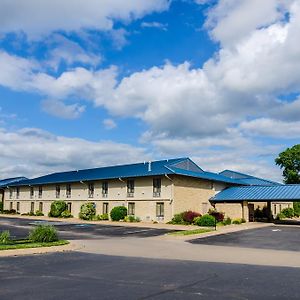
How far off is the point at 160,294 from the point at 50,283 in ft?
9.82

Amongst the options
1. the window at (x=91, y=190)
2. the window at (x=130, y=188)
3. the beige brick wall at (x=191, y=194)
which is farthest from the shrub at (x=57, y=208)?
the beige brick wall at (x=191, y=194)

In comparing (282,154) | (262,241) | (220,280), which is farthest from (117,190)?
(282,154)

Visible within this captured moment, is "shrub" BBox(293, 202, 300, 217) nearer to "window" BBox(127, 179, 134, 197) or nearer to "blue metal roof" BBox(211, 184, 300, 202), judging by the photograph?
"blue metal roof" BBox(211, 184, 300, 202)

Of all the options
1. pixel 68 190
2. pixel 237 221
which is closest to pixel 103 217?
pixel 68 190

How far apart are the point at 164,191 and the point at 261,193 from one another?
1002 cm

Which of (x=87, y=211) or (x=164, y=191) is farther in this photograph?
(x=87, y=211)

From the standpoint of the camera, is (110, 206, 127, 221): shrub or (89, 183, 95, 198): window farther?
(89, 183, 95, 198): window

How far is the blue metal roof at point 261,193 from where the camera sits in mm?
36812

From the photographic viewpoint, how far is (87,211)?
139 ft

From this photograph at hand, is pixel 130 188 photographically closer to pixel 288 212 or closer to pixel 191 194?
pixel 191 194

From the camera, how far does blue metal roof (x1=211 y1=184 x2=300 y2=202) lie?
1449 inches

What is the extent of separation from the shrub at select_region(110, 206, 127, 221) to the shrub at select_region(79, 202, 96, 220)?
11.9 feet

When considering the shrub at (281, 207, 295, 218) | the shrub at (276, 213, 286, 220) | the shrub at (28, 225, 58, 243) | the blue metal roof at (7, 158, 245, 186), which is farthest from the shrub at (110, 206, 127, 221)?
the shrub at (281, 207, 295, 218)

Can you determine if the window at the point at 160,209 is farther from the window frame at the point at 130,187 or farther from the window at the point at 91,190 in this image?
the window at the point at 91,190
